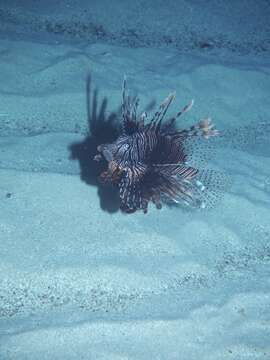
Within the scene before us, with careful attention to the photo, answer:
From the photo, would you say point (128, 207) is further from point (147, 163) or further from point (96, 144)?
point (96, 144)

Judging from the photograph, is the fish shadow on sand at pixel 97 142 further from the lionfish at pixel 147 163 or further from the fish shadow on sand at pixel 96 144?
the lionfish at pixel 147 163

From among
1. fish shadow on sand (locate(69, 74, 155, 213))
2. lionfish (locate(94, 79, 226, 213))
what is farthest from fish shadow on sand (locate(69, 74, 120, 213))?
lionfish (locate(94, 79, 226, 213))

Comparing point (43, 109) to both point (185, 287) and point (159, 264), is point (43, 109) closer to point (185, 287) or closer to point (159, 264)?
point (159, 264)

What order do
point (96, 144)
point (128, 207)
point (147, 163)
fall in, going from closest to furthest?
point (128, 207)
point (147, 163)
point (96, 144)

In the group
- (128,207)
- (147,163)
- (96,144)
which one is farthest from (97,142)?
(128,207)

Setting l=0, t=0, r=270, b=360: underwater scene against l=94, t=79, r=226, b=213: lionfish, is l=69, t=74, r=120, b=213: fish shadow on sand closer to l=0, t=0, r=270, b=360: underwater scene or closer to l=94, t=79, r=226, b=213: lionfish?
l=0, t=0, r=270, b=360: underwater scene

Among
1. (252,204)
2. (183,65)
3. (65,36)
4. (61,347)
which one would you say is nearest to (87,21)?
(65,36)
